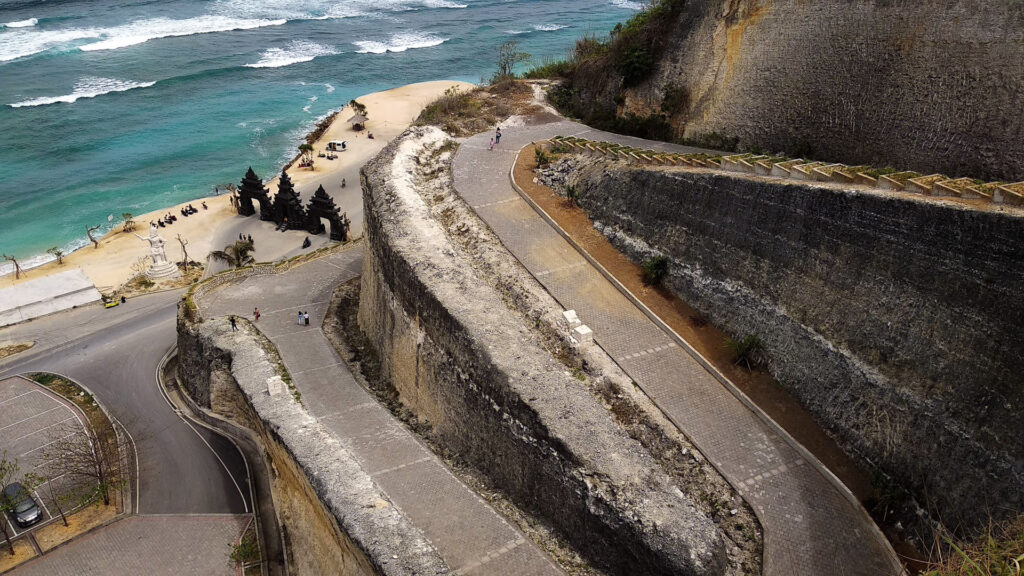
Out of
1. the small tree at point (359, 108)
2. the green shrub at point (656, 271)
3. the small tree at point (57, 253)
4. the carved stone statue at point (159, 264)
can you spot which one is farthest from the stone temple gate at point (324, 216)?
the small tree at point (359, 108)

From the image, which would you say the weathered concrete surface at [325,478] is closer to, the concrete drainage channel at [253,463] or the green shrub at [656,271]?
the concrete drainage channel at [253,463]

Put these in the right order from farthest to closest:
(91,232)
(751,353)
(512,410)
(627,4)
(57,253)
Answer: (627,4) → (91,232) → (57,253) → (751,353) → (512,410)

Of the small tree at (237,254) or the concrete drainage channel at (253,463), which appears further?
the small tree at (237,254)

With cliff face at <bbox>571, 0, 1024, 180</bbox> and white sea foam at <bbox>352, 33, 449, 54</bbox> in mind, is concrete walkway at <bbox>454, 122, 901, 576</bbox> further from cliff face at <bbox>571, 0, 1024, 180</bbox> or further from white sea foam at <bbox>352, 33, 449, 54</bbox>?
white sea foam at <bbox>352, 33, 449, 54</bbox>

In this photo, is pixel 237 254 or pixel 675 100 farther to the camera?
pixel 237 254

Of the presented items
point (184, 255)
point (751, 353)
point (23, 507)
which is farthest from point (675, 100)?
point (184, 255)

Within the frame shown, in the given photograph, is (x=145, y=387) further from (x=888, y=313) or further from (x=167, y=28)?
(x=167, y=28)

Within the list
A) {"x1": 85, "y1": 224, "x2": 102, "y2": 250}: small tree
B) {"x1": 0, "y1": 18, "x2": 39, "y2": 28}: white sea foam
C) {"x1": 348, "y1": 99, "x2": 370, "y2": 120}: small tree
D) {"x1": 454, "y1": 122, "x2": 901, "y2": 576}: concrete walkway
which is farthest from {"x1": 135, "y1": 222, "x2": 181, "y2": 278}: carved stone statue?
{"x1": 0, "y1": 18, "x2": 39, "y2": 28}: white sea foam

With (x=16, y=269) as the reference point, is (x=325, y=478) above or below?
above

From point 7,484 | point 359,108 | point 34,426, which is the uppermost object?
point 359,108
